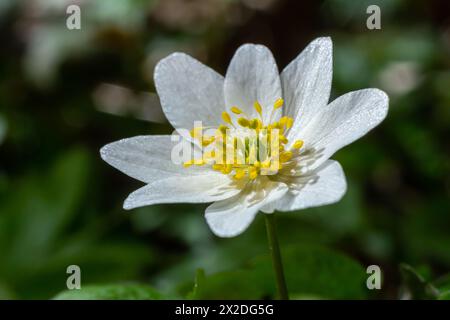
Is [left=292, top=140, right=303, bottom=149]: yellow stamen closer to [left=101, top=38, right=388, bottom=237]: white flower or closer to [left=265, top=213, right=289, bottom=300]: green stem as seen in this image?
[left=101, top=38, right=388, bottom=237]: white flower

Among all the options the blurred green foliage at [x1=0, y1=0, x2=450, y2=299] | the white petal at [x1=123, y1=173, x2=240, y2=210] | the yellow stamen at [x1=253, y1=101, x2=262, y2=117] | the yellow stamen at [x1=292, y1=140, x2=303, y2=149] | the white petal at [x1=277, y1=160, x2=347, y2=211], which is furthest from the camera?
the blurred green foliage at [x1=0, y1=0, x2=450, y2=299]

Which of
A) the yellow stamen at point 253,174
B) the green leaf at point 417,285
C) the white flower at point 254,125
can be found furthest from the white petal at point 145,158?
the green leaf at point 417,285

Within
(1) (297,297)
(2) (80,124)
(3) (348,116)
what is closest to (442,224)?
(1) (297,297)

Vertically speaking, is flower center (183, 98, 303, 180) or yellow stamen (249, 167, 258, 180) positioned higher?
flower center (183, 98, 303, 180)

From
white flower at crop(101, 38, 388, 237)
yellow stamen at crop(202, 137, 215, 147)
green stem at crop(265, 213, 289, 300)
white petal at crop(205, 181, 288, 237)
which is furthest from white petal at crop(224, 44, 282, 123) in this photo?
green stem at crop(265, 213, 289, 300)

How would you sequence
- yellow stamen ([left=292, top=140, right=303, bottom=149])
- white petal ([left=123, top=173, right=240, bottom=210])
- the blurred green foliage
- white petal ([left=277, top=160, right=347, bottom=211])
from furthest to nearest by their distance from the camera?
the blurred green foliage, yellow stamen ([left=292, top=140, right=303, bottom=149]), white petal ([left=123, top=173, right=240, bottom=210]), white petal ([left=277, top=160, right=347, bottom=211])
